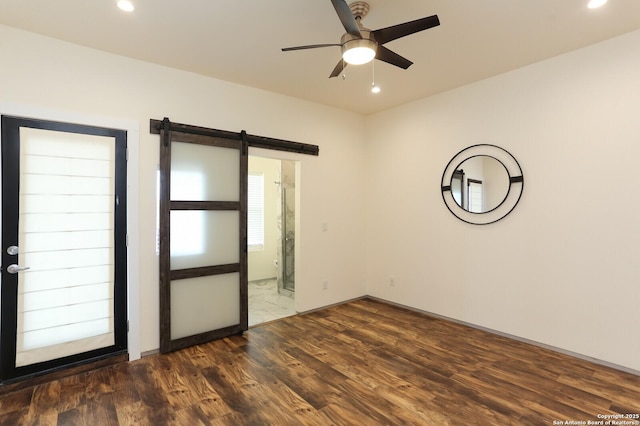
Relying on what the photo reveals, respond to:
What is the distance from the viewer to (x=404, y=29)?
2088 millimetres

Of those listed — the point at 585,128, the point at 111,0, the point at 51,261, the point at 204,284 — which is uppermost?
the point at 111,0

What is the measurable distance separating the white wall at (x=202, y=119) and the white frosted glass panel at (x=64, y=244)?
29cm

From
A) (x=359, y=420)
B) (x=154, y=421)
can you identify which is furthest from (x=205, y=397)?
(x=359, y=420)

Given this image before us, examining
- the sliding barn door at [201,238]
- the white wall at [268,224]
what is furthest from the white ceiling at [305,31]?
the white wall at [268,224]

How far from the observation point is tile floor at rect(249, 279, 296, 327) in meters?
4.43

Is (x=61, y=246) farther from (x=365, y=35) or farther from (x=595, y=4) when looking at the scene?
(x=595, y=4)

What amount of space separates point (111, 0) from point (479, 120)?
12.4 feet

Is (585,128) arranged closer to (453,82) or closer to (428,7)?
(453,82)

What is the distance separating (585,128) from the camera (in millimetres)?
3119

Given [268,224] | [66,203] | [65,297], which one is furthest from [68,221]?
[268,224]

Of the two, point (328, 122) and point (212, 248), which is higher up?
point (328, 122)

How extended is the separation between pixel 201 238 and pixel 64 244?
120 cm

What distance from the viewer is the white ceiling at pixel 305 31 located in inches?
95.0

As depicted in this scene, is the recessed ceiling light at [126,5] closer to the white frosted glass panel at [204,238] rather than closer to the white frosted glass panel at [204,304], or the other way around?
the white frosted glass panel at [204,238]
